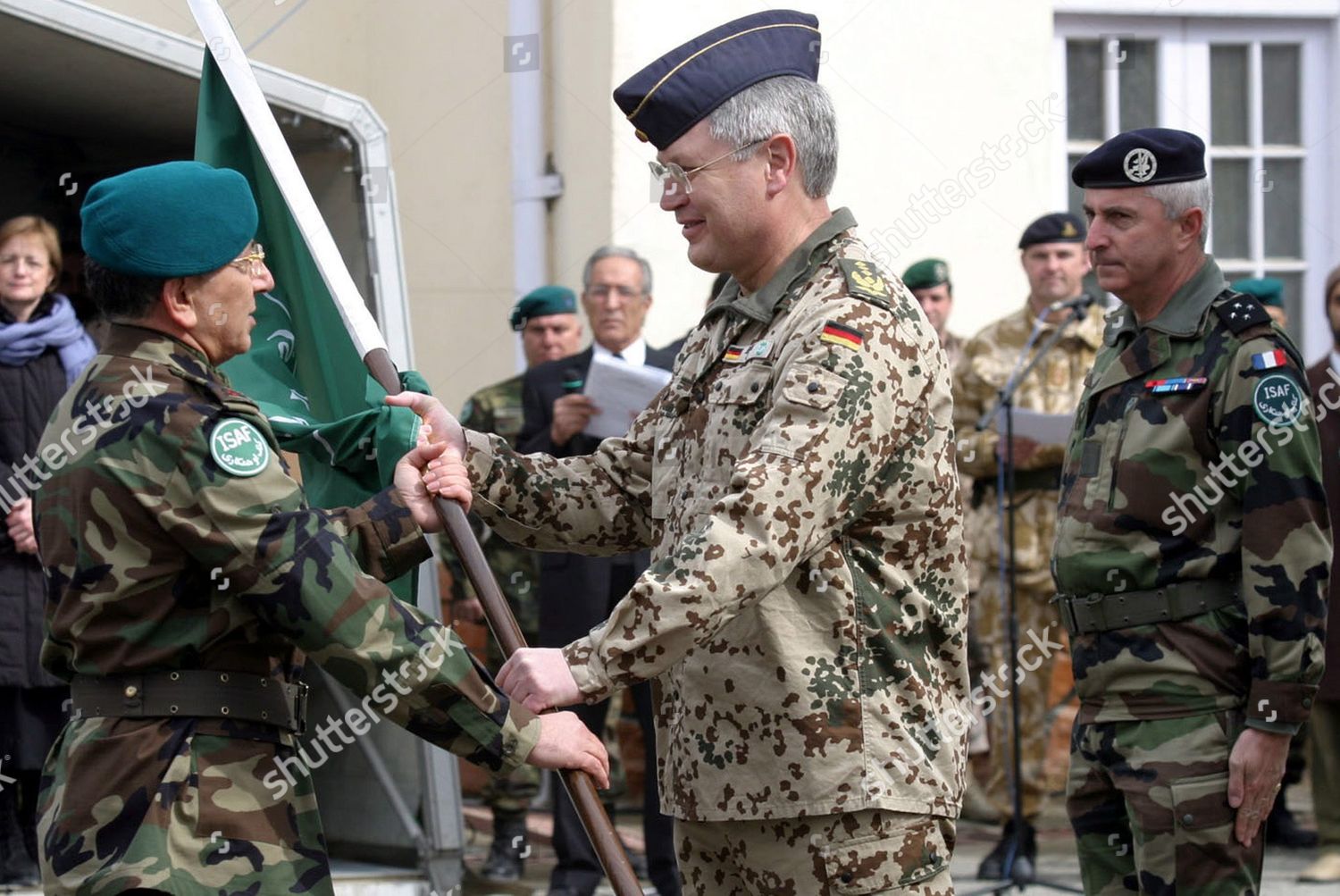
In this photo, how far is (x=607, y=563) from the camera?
21.4 ft

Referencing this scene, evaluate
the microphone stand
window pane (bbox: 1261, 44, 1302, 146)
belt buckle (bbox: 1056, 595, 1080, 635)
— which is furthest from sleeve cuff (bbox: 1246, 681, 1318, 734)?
window pane (bbox: 1261, 44, 1302, 146)

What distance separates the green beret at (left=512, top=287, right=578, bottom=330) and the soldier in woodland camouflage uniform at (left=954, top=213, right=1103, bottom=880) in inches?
61.5

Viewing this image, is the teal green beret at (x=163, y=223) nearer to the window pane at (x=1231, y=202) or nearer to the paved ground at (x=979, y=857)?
the paved ground at (x=979, y=857)

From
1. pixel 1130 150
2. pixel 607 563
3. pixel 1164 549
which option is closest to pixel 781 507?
pixel 1164 549

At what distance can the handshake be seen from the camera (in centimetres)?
307

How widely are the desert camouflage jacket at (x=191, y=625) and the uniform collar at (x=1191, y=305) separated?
1819 mm

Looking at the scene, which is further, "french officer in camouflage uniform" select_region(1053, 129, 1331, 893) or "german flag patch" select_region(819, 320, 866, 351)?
"french officer in camouflage uniform" select_region(1053, 129, 1331, 893)

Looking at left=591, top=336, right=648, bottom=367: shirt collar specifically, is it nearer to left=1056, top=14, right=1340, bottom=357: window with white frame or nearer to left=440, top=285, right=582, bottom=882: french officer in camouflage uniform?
left=440, top=285, right=582, bottom=882: french officer in camouflage uniform

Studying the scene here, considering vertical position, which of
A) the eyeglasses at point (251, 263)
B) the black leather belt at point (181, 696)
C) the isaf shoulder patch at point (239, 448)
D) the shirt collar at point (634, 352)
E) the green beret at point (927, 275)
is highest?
the green beret at point (927, 275)

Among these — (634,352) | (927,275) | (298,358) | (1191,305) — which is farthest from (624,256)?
(1191,305)

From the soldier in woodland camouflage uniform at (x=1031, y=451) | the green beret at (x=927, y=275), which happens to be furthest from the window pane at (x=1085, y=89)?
the green beret at (x=927, y=275)

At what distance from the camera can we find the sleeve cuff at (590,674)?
304 centimetres

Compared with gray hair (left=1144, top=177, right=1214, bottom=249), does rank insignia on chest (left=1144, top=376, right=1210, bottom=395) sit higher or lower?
lower

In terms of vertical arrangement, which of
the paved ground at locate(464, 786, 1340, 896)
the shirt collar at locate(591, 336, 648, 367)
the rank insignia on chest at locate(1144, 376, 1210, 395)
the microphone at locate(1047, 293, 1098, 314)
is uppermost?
the microphone at locate(1047, 293, 1098, 314)
